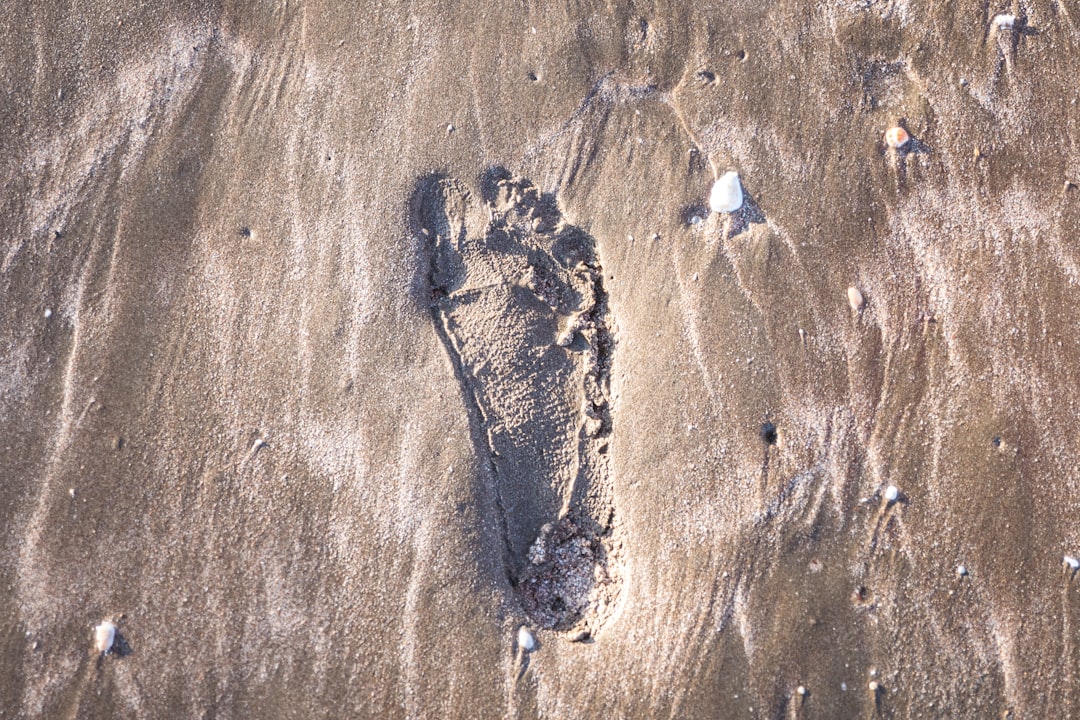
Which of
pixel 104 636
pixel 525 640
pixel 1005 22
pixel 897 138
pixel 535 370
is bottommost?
pixel 525 640

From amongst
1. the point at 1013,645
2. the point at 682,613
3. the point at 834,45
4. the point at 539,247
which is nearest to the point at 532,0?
the point at 539,247

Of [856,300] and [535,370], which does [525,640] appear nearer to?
[535,370]

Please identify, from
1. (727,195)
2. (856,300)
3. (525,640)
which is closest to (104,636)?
(525,640)

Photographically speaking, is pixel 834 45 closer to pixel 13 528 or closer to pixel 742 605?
pixel 742 605

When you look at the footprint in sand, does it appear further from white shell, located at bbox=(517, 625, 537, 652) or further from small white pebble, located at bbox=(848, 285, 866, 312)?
small white pebble, located at bbox=(848, 285, 866, 312)

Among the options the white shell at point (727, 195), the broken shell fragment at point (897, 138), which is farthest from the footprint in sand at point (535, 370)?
the broken shell fragment at point (897, 138)

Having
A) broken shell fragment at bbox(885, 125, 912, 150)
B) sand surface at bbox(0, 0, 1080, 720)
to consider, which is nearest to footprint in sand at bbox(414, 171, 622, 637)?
sand surface at bbox(0, 0, 1080, 720)
